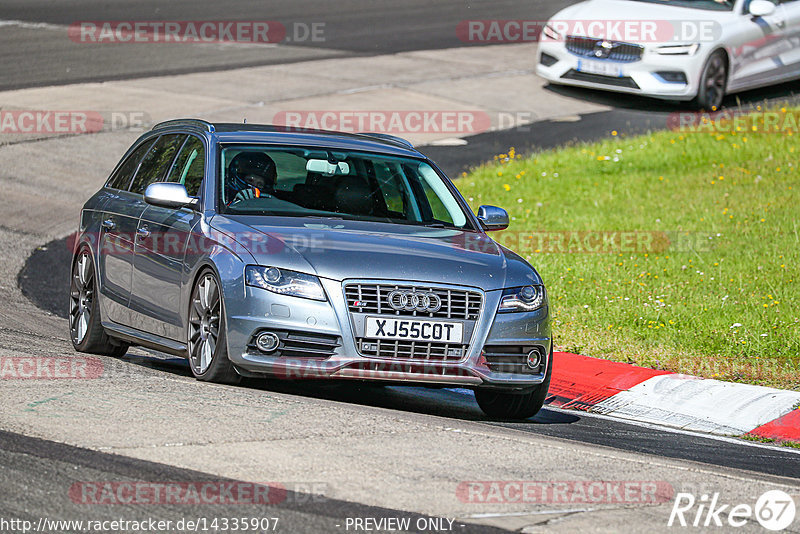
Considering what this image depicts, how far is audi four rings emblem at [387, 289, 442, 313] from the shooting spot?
7547 mm

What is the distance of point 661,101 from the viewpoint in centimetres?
2266

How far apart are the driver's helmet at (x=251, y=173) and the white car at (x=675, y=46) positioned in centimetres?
1273

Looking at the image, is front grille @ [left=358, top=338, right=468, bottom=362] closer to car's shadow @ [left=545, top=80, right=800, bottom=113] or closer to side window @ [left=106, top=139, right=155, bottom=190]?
side window @ [left=106, top=139, right=155, bottom=190]

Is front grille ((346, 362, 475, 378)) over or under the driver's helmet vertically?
under

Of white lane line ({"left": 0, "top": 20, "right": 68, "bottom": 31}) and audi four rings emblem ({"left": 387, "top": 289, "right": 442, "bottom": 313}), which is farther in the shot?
white lane line ({"left": 0, "top": 20, "right": 68, "bottom": 31})

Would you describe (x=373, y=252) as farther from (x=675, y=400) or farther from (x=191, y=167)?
(x=675, y=400)

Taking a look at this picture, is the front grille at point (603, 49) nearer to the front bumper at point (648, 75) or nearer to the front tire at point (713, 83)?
the front bumper at point (648, 75)

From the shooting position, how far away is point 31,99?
67.9 feet

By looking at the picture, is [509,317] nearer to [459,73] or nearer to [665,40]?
[665,40]

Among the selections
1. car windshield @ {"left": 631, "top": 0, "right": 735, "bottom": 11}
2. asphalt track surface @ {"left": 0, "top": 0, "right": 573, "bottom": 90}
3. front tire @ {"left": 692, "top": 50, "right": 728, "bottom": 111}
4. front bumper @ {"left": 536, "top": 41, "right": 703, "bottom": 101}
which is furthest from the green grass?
asphalt track surface @ {"left": 0, "top": 0, "right": 573, "bottom": 90}

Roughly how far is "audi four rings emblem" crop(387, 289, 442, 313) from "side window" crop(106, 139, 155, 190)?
305cm

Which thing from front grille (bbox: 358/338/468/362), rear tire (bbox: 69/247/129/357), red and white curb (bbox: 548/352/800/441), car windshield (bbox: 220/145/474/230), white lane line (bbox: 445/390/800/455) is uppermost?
car windshield (bbox: 220/145/474/230)

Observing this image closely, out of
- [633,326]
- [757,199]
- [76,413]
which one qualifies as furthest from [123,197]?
[757,199]

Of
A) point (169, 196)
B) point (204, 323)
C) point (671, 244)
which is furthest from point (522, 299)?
point (671, 244)
